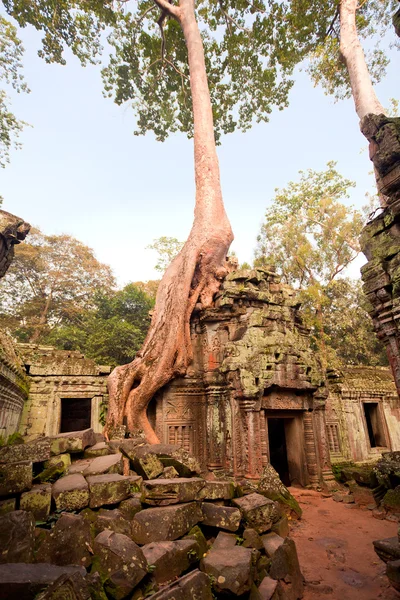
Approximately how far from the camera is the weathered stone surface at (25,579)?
1762 mm

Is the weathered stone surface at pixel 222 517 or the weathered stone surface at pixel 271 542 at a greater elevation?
the weathered stone surface at pixel 222 517

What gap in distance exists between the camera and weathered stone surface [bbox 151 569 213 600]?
2.07 m

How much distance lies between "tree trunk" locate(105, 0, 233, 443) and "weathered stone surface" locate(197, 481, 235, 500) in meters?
3.37

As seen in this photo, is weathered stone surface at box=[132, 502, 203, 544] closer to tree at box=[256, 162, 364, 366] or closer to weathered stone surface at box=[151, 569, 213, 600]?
weathered stone surface at box=[151, 569, 213, 600]

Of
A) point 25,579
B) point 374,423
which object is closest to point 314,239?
point 374,423

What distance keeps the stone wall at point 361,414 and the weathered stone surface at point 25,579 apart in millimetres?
9289

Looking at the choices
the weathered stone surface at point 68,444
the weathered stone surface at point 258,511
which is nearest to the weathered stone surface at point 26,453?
the weathered stone surface at point 68,444

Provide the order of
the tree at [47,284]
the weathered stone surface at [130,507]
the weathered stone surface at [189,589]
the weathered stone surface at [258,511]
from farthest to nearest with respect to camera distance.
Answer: the tree at [47,284]
the weathered stone surface at [258,511]
the weathered stone surface at [130,507]
the weathered stone surface at [189,589]

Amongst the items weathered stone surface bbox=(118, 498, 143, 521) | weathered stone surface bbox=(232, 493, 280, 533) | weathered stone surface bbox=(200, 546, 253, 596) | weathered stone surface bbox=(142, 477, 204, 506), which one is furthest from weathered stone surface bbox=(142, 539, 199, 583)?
weathered stone surface bbox=(232, 493, 280, 533)

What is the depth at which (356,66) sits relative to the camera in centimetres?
830

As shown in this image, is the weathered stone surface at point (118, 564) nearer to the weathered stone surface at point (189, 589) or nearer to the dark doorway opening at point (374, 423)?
the weathered stone surface at point (189, 589)

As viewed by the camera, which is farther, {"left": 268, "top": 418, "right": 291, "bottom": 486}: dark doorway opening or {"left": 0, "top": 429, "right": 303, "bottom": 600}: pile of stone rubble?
{"left": 268, "top": 418, "right": 291, "bottom": 486}: dark doorway opening

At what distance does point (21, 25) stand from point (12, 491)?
14.9m

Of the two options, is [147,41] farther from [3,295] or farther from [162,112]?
[3,295]
